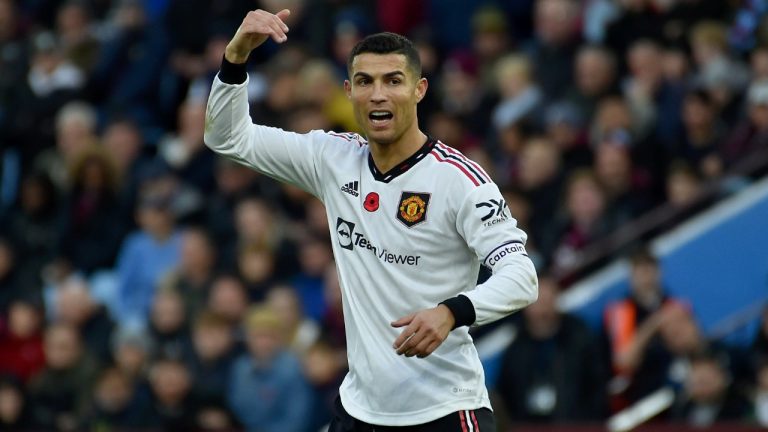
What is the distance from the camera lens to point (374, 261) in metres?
6.61

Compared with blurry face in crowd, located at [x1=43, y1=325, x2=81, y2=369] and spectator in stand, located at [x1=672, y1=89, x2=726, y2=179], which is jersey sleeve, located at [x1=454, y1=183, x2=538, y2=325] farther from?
blurry face in crowd, located at [x1=43, y1=325, x2=81, y2=369]

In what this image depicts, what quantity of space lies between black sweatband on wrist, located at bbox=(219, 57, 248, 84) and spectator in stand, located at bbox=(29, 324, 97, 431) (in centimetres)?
684

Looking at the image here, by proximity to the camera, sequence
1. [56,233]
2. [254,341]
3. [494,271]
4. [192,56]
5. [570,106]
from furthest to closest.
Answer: [192,56] < [56,233] < [570,106] < [254,341] < [494,271]

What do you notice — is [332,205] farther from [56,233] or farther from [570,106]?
[56,233]

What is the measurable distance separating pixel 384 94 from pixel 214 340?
21.3 ft

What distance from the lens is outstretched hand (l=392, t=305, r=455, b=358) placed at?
5898 mm

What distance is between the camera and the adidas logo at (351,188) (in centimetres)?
675

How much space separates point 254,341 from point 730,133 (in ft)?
13.3

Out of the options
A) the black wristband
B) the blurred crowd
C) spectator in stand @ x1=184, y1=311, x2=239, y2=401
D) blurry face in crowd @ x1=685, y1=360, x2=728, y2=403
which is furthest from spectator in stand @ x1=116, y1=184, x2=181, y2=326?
the black wristband

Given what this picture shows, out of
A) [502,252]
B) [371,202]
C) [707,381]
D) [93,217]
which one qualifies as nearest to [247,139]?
[371,202]

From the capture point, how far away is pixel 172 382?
12531 mm

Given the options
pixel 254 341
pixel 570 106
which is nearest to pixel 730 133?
pixel 570 106

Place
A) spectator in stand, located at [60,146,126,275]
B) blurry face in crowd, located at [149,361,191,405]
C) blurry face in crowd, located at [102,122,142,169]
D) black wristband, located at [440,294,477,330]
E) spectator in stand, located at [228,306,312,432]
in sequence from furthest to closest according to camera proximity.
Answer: blurry face in crowd, located at [102,122,142,169] < spectator in stand, located at [60,146,126,275] < blurry face in crowd, located at [149,361,191,405] < spectator in stand, located at [228,306,312,432] < black wristband, located at [440,294,477,330]

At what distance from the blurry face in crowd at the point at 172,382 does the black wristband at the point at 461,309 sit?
674 cm
